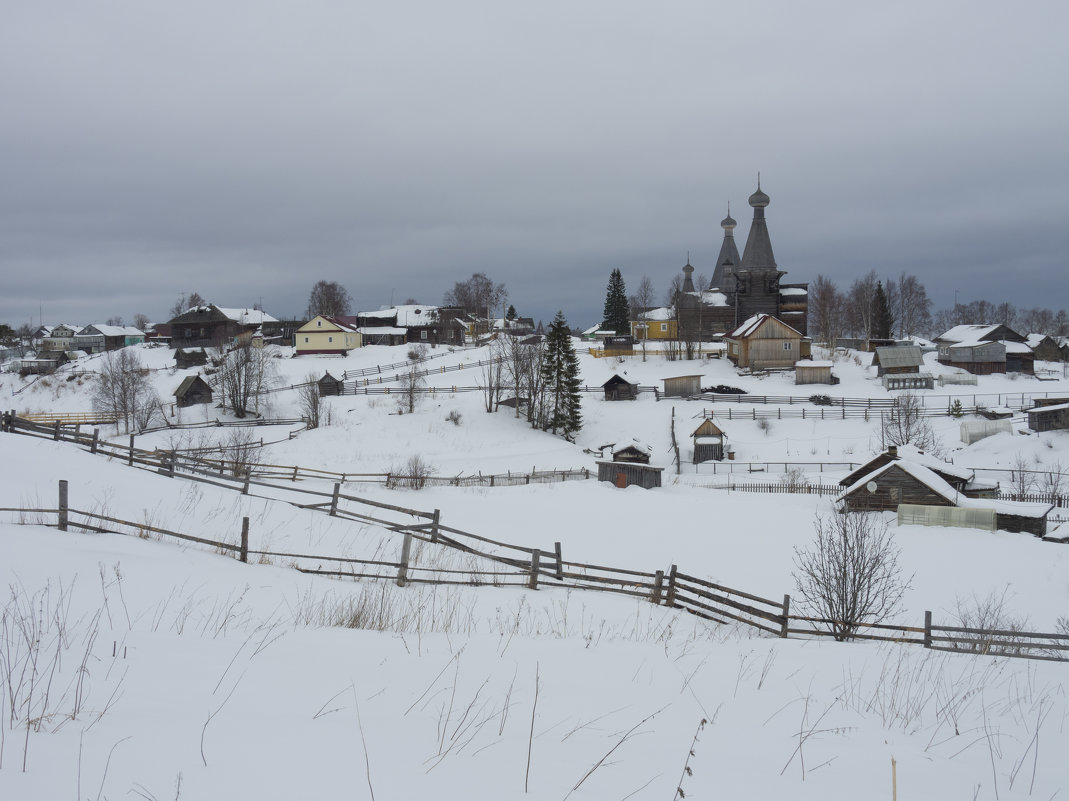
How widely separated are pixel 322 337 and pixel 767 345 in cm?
5061

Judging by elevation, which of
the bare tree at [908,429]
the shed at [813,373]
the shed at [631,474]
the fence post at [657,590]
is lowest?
the shed at [631,474]

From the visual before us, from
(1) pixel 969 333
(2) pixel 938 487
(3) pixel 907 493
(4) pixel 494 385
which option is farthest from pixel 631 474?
(1) pixel 969 333

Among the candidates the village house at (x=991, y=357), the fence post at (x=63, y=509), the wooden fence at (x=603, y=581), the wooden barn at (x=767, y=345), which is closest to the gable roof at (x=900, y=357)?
the village house at (x=991, y=357)

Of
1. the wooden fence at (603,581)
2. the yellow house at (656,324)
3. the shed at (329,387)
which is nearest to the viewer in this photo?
the wooden fence at (603,581)

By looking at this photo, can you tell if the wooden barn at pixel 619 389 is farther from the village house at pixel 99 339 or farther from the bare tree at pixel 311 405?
the village house at pixel 99 339

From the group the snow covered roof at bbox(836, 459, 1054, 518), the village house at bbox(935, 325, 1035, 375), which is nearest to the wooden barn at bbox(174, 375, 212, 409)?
the snow covered roof at bbox(836, 459, 1054, 518)

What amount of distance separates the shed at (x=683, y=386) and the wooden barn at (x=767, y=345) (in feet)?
31.6

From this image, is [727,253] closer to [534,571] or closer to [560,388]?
[560,388]

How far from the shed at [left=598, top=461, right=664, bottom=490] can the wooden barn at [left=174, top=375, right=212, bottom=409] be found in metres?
39.5

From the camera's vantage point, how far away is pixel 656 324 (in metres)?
83.5

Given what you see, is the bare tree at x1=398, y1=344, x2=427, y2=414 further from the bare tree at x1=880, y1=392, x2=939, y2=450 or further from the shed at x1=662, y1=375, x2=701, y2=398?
the bare tree at x1=880, y1=392, x2=939, y2=450

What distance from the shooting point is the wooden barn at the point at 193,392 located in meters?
57.6

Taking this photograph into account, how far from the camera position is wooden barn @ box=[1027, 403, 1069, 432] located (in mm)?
42281

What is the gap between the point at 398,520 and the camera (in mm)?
24016
